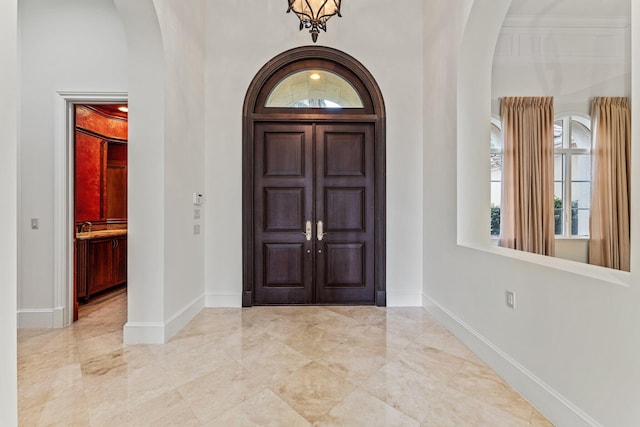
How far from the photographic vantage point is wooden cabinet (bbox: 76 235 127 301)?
4.22m

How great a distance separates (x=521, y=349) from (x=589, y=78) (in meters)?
4.56

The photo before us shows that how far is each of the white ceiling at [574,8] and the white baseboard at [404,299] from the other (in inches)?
155

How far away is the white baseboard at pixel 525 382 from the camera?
175cm

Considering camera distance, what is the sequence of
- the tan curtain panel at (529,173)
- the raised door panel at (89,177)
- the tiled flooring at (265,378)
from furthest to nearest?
the raised door panel at (89,177), the tan curtain panel at (529,173), the tiled flooring at (265,378)

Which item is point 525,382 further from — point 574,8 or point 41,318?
point 574,8

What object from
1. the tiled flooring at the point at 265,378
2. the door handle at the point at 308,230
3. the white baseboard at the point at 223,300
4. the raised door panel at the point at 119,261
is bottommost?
the tiled flooring at the point at 265,378

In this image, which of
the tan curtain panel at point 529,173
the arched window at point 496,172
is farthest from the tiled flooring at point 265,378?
the arched window at point 496,172

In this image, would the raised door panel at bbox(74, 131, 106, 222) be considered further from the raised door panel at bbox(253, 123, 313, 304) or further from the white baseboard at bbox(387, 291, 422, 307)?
the white baseboard at bbox(387, 291, 422, 307)

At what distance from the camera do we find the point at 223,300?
414 centimetres

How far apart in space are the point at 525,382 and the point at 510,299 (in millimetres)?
547

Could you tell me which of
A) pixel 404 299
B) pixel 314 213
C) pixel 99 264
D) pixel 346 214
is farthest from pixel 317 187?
pixel 99 264

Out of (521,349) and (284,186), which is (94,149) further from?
(521,349)

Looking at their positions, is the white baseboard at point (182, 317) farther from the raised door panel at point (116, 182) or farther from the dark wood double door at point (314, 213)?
the raised door panel at point (116, 182)

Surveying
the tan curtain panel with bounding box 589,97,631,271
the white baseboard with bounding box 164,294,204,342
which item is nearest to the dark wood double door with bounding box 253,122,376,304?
the white baseboard with bounding box 164,294,204,342
